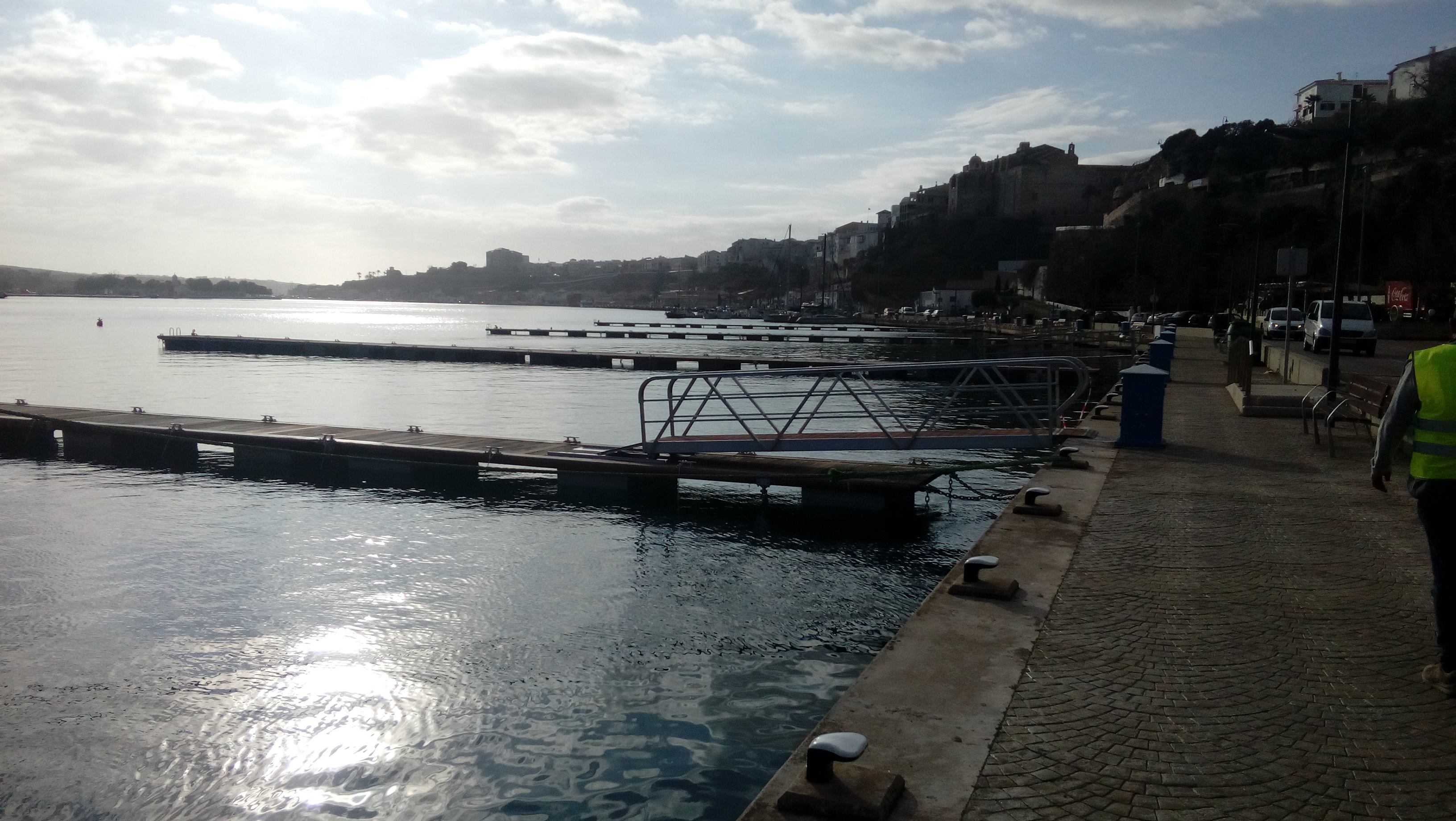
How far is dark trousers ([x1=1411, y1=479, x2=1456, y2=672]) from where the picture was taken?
4.89m

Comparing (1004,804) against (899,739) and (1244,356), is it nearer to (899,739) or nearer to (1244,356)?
(899,739)

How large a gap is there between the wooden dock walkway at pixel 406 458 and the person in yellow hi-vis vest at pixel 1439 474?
9470 mm

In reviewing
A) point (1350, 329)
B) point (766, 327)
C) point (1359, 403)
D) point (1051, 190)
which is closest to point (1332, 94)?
point (1051, 190)

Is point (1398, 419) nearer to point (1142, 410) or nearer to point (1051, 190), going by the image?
point (1142, 410)

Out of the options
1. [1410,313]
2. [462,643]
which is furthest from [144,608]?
[1410,313]

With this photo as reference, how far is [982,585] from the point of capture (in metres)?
6.68

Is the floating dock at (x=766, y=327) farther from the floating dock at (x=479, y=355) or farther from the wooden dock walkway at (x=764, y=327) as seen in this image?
the floating dock at (x=479, y=355)

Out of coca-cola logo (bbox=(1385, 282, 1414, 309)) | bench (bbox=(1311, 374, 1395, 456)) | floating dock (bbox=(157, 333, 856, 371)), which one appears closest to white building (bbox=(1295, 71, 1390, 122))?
coca-cola logo (bbox=(1385, 282, 1414, 309))

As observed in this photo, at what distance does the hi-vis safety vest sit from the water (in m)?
4.17

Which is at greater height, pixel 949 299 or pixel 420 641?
pixel 949 299

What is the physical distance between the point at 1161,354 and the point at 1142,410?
39.9 ft

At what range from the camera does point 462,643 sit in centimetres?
951

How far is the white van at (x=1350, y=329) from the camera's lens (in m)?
29.4

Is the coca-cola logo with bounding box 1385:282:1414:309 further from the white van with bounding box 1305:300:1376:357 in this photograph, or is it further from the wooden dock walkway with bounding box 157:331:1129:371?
the white van with bounding box 1305:300:1376:357
